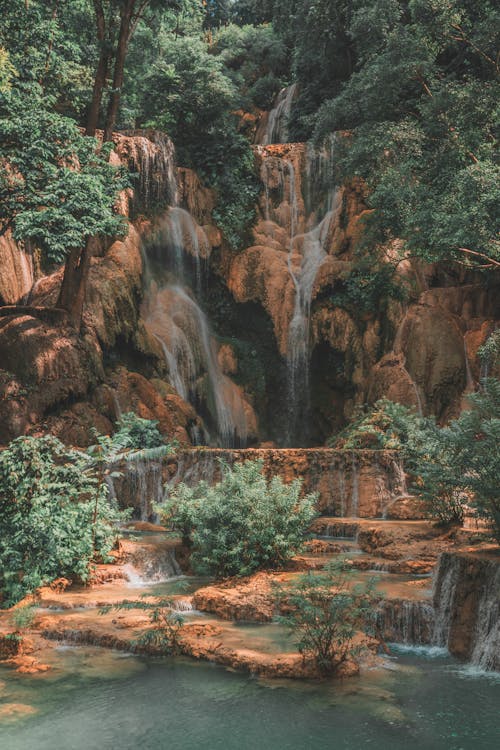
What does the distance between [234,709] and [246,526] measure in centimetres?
365

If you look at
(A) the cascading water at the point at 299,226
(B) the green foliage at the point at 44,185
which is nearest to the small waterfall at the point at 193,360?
(A) the cascading water at the point at 299,226

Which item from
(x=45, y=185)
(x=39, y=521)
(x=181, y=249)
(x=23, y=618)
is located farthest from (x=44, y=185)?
(x=23, y=618)

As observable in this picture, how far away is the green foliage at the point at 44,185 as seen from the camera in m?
14.1

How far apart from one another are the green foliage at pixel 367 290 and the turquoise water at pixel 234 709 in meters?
14.3

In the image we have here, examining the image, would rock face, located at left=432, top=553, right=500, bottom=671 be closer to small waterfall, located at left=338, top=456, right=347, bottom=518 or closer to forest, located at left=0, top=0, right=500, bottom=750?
forest, located at left=0, top=0, right=500, bottom=750

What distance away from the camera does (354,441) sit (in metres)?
15.7

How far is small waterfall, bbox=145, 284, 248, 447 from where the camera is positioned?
19.9 meters

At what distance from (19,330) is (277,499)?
8886 millimetres

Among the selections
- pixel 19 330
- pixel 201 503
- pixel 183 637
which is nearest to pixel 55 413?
pixel 19 330

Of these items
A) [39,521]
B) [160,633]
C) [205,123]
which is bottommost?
[160,633]

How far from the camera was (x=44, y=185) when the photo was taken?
581 inches

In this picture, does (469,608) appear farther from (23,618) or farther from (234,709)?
(23,618)

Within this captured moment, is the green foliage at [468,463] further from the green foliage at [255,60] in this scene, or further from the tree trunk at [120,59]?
the green foliage at [255,60]

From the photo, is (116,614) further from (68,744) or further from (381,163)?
(381,163)
